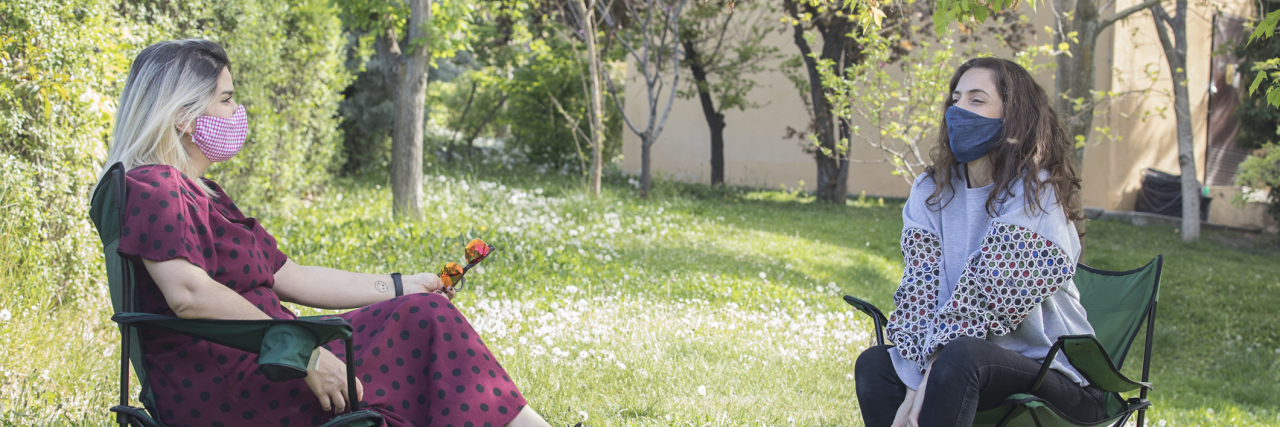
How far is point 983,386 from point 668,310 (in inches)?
118

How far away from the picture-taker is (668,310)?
5.08 m

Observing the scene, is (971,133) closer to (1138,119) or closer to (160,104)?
(160,104)

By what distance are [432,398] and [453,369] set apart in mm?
90

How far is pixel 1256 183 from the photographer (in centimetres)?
991

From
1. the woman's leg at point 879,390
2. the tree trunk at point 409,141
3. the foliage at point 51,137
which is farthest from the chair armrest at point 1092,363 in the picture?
the tree trunk at point 409,141

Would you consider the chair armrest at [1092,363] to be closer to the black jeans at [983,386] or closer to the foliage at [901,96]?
the black jeans at [983,386]

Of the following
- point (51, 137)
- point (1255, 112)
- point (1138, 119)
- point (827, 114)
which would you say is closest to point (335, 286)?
point (51, 137)

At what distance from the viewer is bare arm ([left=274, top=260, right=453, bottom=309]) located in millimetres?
2418

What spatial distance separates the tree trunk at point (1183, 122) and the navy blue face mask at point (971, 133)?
8.70m

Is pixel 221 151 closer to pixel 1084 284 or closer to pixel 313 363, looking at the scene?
pixel 313 363

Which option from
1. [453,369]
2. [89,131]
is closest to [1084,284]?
[453,369]

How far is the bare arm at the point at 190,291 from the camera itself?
1.88 m

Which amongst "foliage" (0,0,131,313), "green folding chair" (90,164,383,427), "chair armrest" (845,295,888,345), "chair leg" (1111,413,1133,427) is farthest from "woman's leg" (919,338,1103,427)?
"foliage" (0,0,131,313)

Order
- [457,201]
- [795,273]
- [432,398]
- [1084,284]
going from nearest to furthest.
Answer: [432,398] → [1084,284] → [795,273] → [457,201]
